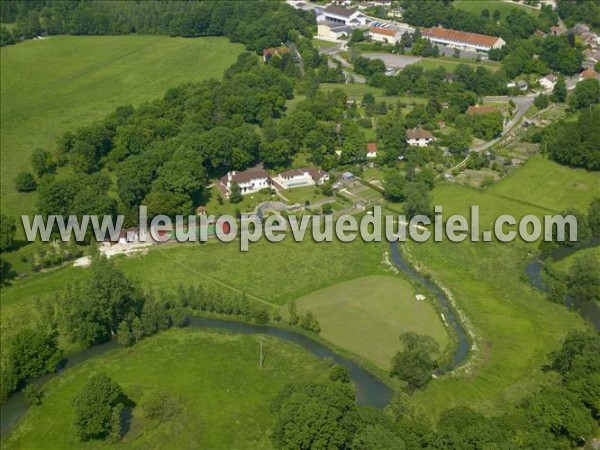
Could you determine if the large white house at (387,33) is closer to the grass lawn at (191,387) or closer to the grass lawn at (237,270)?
the grass lawn at (237,270)

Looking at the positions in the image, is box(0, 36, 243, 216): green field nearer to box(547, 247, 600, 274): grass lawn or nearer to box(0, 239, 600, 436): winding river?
box(0, 239, 600, 436): winding river

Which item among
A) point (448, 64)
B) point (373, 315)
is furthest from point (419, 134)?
point (373, 315)

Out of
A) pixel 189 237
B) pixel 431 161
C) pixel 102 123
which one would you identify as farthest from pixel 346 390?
pixel 102 123

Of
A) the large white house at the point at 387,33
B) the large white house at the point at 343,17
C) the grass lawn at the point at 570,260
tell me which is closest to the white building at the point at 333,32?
the large white house at the point at 343,17

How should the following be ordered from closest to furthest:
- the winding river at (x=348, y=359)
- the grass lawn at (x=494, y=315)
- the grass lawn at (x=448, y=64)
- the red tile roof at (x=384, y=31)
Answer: the winding river at (x=348, y=359), the grass lawn at (x=494, y=315), the grass lawn at (x=448, y=64), the red tile roof at (x=384, y=31)

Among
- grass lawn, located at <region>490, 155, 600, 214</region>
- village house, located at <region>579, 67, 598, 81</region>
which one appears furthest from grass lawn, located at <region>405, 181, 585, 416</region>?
village house, located at <region>579, 67, 598, 81</region>

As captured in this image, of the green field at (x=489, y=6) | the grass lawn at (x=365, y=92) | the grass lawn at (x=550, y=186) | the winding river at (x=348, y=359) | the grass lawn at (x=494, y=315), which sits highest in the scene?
the green field at (x=489, y=6)

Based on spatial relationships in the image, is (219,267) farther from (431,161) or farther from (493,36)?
(493,36)
